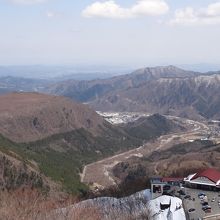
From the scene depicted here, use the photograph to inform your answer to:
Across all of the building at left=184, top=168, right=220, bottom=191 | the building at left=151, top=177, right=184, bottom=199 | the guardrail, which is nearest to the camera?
the guardrail

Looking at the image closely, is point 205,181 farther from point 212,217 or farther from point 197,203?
point 212,217

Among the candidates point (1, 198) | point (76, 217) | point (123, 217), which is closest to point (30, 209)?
point (76, 217)

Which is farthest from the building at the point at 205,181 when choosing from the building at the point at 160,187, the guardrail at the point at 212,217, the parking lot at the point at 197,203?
the guardrail at the point at 212,217

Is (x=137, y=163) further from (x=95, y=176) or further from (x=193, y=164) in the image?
(x=193, y=164)

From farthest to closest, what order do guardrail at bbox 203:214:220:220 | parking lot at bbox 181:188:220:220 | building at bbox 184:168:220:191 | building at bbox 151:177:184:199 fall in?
building at bbox 184:168:220:191 < building at bbox 151:177:184:199 < parking lot at bbox 181:188:220:220 < guardrail at bbox 203:214:220:220

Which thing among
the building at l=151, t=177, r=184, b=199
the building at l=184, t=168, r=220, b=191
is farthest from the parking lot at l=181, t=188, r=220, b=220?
the building at l=151, t=177, r=184, b=199

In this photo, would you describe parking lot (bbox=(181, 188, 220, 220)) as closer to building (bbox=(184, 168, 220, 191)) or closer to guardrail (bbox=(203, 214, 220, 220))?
guardrail (bbox=(203, 214, 220, 220))
